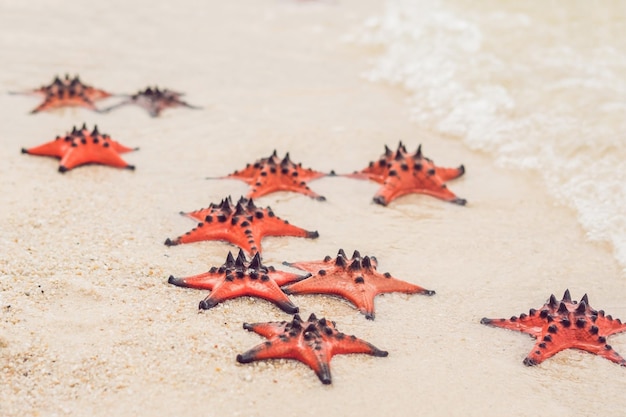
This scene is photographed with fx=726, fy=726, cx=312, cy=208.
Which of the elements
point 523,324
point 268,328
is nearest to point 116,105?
point 268,328

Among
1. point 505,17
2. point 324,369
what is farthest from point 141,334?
point 505,17

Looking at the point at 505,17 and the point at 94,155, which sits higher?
the point at 505,17

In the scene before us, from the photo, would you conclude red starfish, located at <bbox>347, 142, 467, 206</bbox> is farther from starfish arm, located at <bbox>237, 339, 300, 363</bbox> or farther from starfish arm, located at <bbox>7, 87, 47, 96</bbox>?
starfish arm, located at <bbox>7, 87, 47, 96</bbox>

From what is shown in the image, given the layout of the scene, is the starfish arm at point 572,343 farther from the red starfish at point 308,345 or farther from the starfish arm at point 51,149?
the starfish arm at point 51,149

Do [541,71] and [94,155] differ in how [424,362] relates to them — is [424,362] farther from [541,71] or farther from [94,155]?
[541,71]

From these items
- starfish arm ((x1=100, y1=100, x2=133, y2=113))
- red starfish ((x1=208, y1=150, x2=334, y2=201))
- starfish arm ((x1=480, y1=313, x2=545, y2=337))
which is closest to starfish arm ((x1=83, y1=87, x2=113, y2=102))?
starfish arm ((x1=100, y1=100, x2=133, y2=113))

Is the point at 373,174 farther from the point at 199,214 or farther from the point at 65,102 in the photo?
the point at 65,102

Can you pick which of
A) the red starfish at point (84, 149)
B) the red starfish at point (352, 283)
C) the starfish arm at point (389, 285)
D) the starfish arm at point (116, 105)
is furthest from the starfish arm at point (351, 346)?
the starfish arm at point (116, 105)
